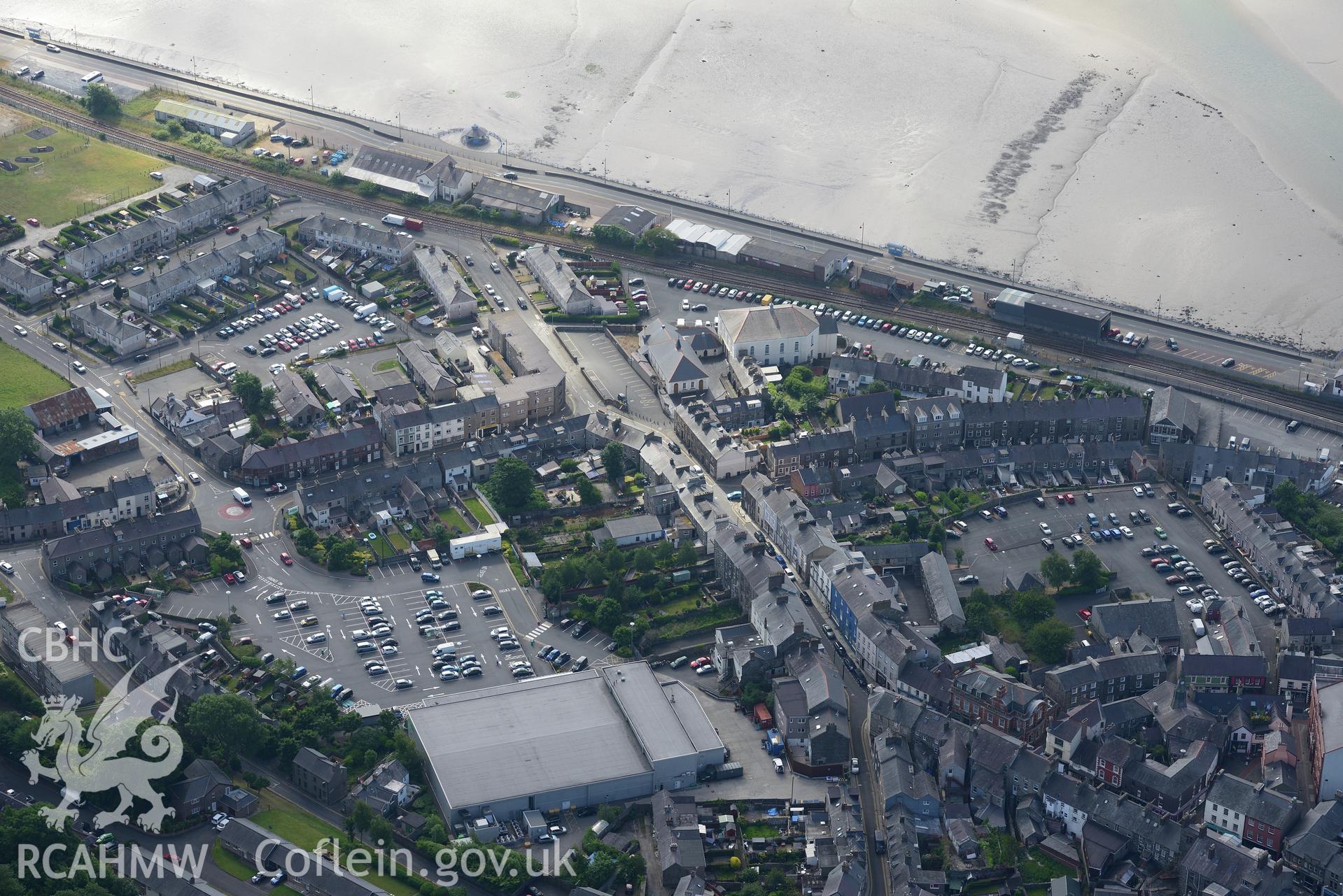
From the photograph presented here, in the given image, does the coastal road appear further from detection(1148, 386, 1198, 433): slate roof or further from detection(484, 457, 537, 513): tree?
detection(484, 457, 537, 513): tree

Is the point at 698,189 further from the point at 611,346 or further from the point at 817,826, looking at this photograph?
the point at 817,826

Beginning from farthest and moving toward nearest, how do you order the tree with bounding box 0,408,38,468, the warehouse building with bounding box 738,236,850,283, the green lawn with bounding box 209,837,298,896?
Answer: the warehouse building with bounding box 738,236,850,283 → the tree with bounding box 0,408,38,468 → the green lawn with bounding box 209,837,298,896

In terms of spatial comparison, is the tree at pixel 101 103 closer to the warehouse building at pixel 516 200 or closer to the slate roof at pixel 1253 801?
the warehouse building at pixel 516 200

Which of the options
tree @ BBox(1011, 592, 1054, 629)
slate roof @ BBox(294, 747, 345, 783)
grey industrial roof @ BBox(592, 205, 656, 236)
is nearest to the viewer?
slate roof @ BBox(294, 747, 345, 783)

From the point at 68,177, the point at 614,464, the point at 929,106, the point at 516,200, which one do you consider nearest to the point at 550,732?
the point at 614,464

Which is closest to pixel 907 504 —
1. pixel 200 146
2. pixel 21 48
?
pixel 200 146

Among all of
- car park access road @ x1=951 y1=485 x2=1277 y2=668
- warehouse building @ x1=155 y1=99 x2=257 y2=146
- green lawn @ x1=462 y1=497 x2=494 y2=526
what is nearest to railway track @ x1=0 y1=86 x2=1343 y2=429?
warehouse building @ x1=155 y1=99 x2=257 y2=146

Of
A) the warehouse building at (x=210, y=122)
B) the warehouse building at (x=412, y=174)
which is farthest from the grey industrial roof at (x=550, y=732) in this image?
the warehouse building at (x=210, y=122)
